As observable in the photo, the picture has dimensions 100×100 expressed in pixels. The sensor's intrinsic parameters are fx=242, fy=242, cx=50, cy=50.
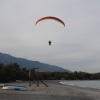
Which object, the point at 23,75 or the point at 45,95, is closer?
the point at 45,95

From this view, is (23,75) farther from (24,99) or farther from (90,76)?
(90,76)

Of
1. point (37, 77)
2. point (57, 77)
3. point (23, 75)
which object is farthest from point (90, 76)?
point (37, 77)

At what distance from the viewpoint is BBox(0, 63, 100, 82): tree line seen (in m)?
72.9

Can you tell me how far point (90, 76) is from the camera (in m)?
180

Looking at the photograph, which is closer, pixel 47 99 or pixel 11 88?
pixel 47 99

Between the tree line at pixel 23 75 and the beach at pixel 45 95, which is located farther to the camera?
the tree line at pixel 23 75

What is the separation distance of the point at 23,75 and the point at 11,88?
220ft

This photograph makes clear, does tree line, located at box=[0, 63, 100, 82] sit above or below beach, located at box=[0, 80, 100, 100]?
above

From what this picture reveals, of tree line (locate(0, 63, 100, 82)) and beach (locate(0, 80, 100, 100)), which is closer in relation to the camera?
beach (locate(0, 80, 100, 100))

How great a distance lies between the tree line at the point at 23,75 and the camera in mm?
72938

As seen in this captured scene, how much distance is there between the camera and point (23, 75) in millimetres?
93562

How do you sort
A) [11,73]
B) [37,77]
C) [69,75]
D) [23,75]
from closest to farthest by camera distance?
[37,77]
[11,73]
[23,75]
[69,75]

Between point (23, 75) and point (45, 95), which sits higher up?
point (23, 75)

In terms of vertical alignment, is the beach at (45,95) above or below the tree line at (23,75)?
below
